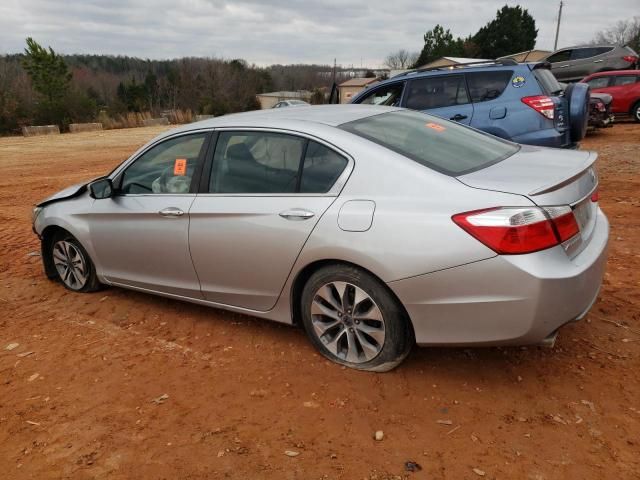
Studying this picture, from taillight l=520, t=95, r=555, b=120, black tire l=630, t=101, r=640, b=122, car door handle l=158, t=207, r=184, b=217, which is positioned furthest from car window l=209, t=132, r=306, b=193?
black tire l=630, t=101, r=640, b=122

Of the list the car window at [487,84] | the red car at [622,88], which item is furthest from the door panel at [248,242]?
the red car at [622,88]

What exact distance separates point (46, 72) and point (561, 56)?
3962 centimetres

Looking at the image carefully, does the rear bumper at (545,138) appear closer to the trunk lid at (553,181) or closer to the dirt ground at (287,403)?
the dirt ground at (287,403)

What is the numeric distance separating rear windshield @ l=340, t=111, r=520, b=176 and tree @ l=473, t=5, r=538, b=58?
198 feet

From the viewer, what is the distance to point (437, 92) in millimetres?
8039

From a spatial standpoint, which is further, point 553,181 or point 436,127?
Result: point 436,127

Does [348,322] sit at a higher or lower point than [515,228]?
lower

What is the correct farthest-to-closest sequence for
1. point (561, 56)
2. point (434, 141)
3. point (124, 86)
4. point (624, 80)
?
point (124, 86) < point (561, 56) < point (624, 80) < point (434, 141)

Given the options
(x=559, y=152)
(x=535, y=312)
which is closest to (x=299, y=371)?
(x=535, y=312)

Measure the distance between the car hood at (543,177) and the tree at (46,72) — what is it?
43804 mm

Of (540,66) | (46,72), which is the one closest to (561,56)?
(540,66)

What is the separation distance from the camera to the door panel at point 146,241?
3783 millimetres

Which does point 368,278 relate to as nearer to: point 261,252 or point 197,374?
point 261,252

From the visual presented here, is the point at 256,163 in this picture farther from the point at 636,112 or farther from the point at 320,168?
the point at 636,112
